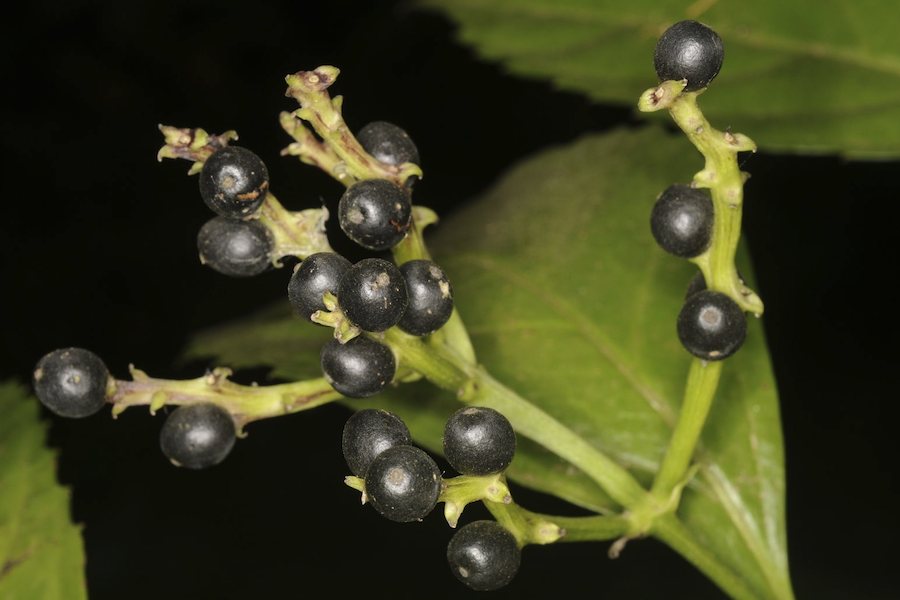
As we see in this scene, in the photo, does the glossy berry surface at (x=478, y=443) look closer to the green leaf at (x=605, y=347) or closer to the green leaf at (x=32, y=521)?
the green leaf at (x=605, y=347)

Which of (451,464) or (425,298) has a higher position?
(425,298)

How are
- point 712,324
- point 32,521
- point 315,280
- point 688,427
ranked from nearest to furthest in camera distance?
point 315,280
point 712,324
point 688,427
point 32,521

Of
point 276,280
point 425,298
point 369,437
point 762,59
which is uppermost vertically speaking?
point 762,59

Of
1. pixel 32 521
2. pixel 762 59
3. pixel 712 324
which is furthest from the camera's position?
pixel 762 59

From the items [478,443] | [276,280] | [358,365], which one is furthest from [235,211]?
[276,280]

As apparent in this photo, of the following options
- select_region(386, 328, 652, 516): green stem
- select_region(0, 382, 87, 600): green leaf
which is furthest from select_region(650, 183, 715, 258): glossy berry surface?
select_region(0, 382, 87, 600): green leaf

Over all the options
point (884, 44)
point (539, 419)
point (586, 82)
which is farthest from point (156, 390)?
point (884, 44)

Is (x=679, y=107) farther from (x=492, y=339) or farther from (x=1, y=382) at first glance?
(x=1, y=382)

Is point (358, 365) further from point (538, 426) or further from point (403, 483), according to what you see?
point (538, 426)
